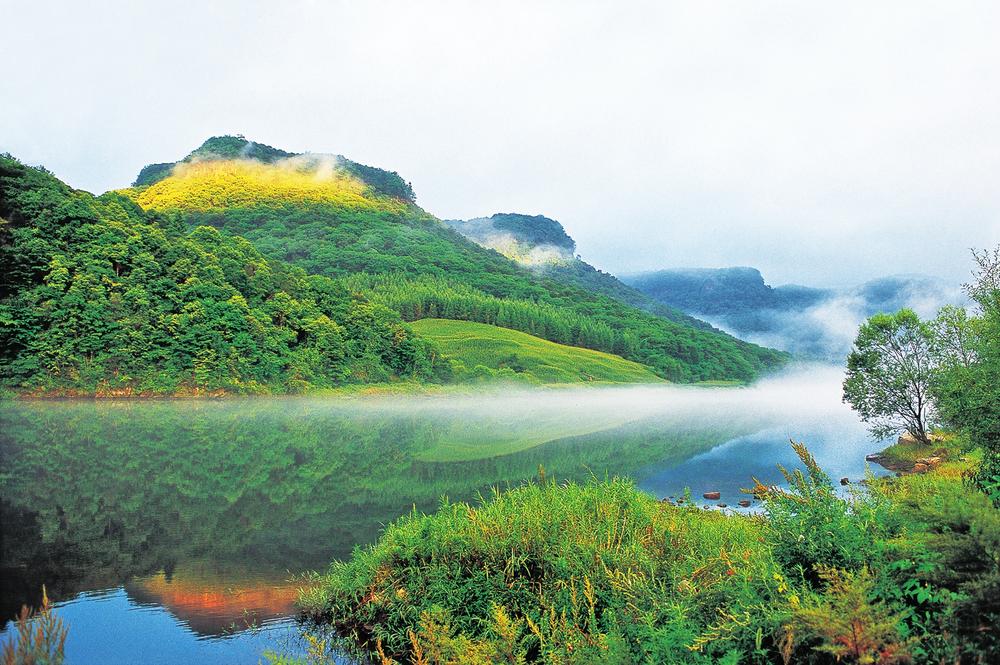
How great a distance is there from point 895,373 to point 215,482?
36225mm

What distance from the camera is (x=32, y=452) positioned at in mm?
27828

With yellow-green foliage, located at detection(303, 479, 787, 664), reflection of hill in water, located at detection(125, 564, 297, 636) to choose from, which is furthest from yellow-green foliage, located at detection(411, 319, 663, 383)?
yellow-green foliage, located at detection(303, 479, 787, 664)

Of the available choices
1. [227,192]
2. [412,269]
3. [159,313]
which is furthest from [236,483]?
[227,192]

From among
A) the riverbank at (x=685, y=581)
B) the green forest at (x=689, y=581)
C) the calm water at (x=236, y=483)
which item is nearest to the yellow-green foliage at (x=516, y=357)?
the calm water at (x=236, y=483)

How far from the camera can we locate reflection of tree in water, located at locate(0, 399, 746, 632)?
14.1 m

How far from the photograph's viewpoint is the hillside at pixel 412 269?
133875mm

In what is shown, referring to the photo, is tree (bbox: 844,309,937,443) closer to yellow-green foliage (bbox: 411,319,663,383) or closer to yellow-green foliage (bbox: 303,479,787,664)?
yellow-green foliage (bbox: 303,479,787,664)

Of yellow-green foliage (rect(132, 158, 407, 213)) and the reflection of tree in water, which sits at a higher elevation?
yellow-green foliage (rect(132, 158, 407, 213))

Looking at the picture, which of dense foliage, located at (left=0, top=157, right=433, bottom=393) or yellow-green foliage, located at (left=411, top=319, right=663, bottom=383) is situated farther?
yellow-green foliage, located at (left=411, top=319, right=663, bottom=383)

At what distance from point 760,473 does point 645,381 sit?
98725mm

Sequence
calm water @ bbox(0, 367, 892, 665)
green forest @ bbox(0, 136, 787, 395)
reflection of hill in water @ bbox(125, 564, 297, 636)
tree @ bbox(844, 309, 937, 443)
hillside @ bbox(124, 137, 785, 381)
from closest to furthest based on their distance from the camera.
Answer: reflection of hill in water @ bbox(125, 564, 297, 636), calm water @ bbox(0, 367, 892, 665), tree @ bbox(844, 309, 937, 443), green forest @ bbox(0, 136, 787, 395), hillside @ bbox(124, 137, 785, 381)

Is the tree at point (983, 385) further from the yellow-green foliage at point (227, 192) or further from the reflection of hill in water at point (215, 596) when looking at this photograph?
the yellow-green foliage at point (227, 192)

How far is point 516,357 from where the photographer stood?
106062 millimetres

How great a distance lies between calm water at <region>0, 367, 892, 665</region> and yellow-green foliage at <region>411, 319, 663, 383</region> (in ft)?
148
